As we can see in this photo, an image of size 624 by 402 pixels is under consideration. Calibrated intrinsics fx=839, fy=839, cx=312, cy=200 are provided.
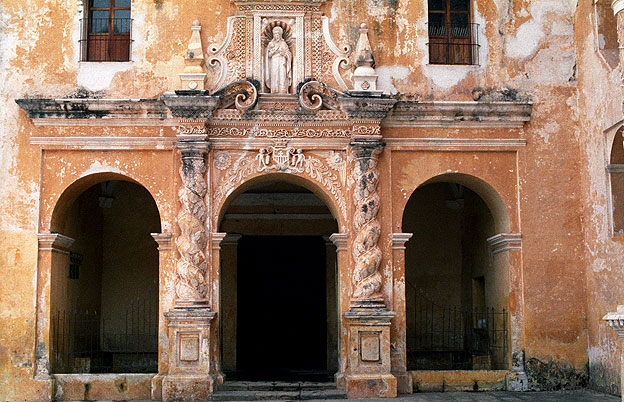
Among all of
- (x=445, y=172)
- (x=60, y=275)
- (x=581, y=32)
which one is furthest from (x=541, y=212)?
(x=60, y=275)

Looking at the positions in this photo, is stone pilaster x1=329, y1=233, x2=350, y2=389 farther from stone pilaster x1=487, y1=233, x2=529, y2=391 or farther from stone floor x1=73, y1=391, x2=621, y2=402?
stone pilaster x1=487, y1=233, x2=529, y2=391

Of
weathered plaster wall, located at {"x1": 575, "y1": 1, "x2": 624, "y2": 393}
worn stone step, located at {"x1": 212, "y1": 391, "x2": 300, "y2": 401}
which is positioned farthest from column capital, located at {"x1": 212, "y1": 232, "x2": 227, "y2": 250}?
weathered plaster wall, located at {"x1": 575, "y1": 1, "x2": 624, "y2": 393}

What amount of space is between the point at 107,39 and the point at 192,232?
12.7 feet

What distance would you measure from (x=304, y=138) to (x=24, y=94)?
15.9 feet

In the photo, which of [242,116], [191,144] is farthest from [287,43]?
[191,144]

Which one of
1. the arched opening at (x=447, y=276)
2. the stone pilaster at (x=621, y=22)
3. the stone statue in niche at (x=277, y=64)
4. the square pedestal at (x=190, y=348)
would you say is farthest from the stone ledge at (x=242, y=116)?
the square pedestal at (x=190, y=348)

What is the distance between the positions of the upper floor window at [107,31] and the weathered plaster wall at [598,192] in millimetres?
7899

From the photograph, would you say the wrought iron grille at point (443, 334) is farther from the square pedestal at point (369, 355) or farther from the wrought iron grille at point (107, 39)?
the wrought iron grille at point (107, 39)

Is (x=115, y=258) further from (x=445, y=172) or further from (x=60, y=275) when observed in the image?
(x=445, y=172)

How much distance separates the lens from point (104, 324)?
16.9m

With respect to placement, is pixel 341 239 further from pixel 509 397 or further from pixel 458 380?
pixel 509 397

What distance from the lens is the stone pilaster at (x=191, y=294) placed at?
13383 millimetres

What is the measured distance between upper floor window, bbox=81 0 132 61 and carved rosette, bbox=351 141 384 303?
448 centimetres

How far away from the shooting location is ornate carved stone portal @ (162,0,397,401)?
1363 cm
